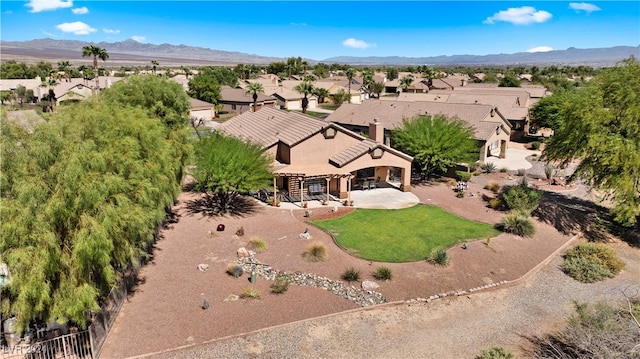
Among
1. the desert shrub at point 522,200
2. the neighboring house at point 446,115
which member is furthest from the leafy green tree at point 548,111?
the desert shrub at point 522,200

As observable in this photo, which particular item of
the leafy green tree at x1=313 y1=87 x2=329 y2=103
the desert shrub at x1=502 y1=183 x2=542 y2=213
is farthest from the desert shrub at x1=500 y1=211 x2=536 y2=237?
the leafy green tree at x1=313 y1=87 x2=329 y2=103

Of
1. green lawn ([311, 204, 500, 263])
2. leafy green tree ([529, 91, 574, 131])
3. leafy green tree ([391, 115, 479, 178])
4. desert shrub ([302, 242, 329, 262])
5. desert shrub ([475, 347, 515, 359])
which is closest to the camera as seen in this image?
desert shrub ([475, 347, 515, 359])

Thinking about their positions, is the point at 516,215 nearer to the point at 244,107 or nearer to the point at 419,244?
the point at 419,244

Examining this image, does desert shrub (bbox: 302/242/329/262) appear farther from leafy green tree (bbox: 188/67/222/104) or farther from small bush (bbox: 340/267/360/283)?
leafy green tree (bbox: 188/67/222/104)

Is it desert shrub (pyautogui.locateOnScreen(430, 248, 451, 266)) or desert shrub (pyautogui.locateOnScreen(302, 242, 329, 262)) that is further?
desert shrub (pyautogui.locateOnScreen(302, 242, 329, 262))

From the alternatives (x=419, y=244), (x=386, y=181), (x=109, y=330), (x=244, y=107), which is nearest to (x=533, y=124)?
(x=386, y=181)

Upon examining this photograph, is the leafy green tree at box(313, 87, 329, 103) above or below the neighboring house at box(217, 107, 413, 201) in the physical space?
above

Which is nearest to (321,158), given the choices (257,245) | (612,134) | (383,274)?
(257,245)
